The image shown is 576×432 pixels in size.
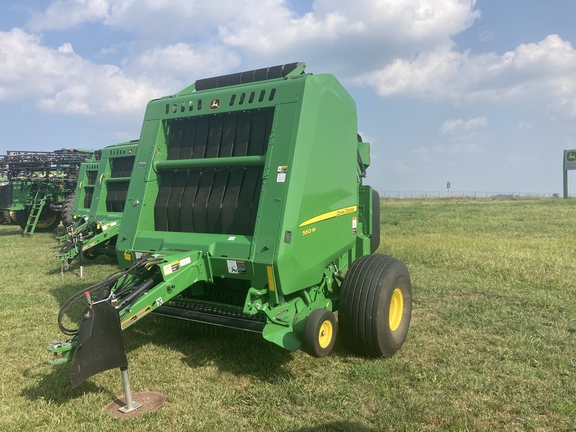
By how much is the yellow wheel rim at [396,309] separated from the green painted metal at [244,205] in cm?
60

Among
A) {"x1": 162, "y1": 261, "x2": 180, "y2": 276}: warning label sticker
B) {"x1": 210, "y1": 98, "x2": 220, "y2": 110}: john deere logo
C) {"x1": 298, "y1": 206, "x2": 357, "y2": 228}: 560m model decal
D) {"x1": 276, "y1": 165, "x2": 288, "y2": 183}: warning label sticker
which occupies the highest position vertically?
{"x1": 210, "y1": 98, "x2": 220, "y2": 110}: john deere logo

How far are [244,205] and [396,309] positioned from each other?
2004 millimetres

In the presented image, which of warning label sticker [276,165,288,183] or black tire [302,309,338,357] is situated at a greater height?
warning label sticker [276,165,288,183]

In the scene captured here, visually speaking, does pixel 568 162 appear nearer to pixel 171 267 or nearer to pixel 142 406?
pixel 171 267

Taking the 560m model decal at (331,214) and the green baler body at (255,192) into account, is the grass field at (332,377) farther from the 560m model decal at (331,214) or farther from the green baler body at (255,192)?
the 560m model decal at (331,214)

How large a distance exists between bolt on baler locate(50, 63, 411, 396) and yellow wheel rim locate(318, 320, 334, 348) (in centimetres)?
2

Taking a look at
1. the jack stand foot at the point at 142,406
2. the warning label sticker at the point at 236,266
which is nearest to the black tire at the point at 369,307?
the warning label sticker at the point at 236,266

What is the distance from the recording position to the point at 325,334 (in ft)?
12.7

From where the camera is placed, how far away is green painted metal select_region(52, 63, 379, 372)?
3830mm

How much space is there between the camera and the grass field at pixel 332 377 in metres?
3.29

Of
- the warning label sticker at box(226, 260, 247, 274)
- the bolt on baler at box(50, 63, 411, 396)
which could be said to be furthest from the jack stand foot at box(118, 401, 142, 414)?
the warning label sticker at box(226, 260, 247, 274)

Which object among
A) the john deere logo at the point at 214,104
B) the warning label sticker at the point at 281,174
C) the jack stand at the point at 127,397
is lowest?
the jack stand at the point at 127,397

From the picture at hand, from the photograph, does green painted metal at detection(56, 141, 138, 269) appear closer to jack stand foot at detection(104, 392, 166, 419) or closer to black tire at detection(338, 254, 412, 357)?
jack stand foot at detection(104, 392, 166, 419)

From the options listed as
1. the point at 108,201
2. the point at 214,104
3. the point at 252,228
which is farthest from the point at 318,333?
the point at 108,201
